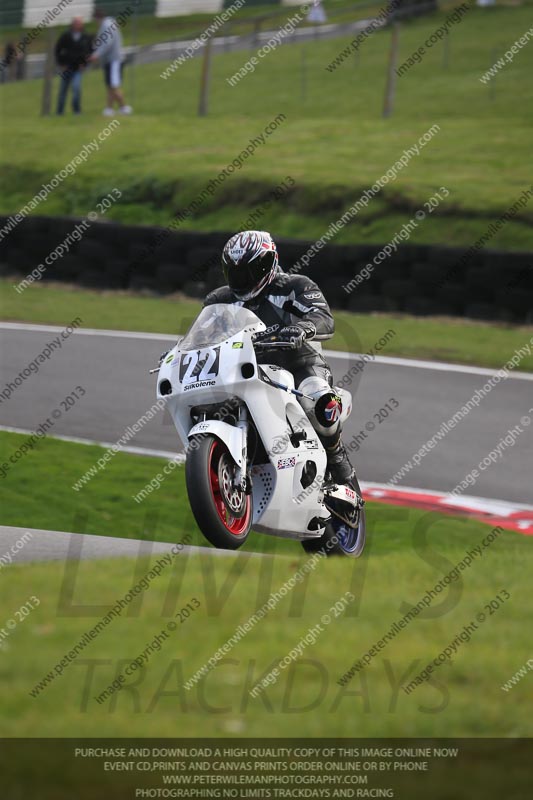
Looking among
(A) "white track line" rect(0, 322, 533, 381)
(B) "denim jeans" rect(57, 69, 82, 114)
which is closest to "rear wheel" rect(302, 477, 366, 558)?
(A) "white track line" rect(0, 322, 533, 381)

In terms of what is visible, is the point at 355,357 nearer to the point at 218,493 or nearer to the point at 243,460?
the point at 243,460

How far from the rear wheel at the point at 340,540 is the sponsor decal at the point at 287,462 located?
76 centimetres

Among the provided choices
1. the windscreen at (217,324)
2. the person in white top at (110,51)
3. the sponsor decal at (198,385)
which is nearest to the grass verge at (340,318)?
the windscreen at (217,324)

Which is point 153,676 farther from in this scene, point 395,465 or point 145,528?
point 395,465

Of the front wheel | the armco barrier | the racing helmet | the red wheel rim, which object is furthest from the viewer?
the armco barrier

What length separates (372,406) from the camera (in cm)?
1135

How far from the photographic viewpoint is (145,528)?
25.6ft

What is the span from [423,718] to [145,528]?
4.05m

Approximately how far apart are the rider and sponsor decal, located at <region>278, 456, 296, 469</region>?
1.54ft

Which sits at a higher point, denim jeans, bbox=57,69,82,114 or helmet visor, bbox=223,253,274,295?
denim jeans, bbox=57,69,82,114

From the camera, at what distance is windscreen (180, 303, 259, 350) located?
6344 millimetres

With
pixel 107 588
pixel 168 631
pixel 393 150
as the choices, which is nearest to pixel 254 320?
pixel 107 588

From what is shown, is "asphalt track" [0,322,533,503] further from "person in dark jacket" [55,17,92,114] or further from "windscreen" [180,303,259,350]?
"person in dark jacket" [55,17,92,114]

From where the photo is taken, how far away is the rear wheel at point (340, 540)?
710 centimetres
